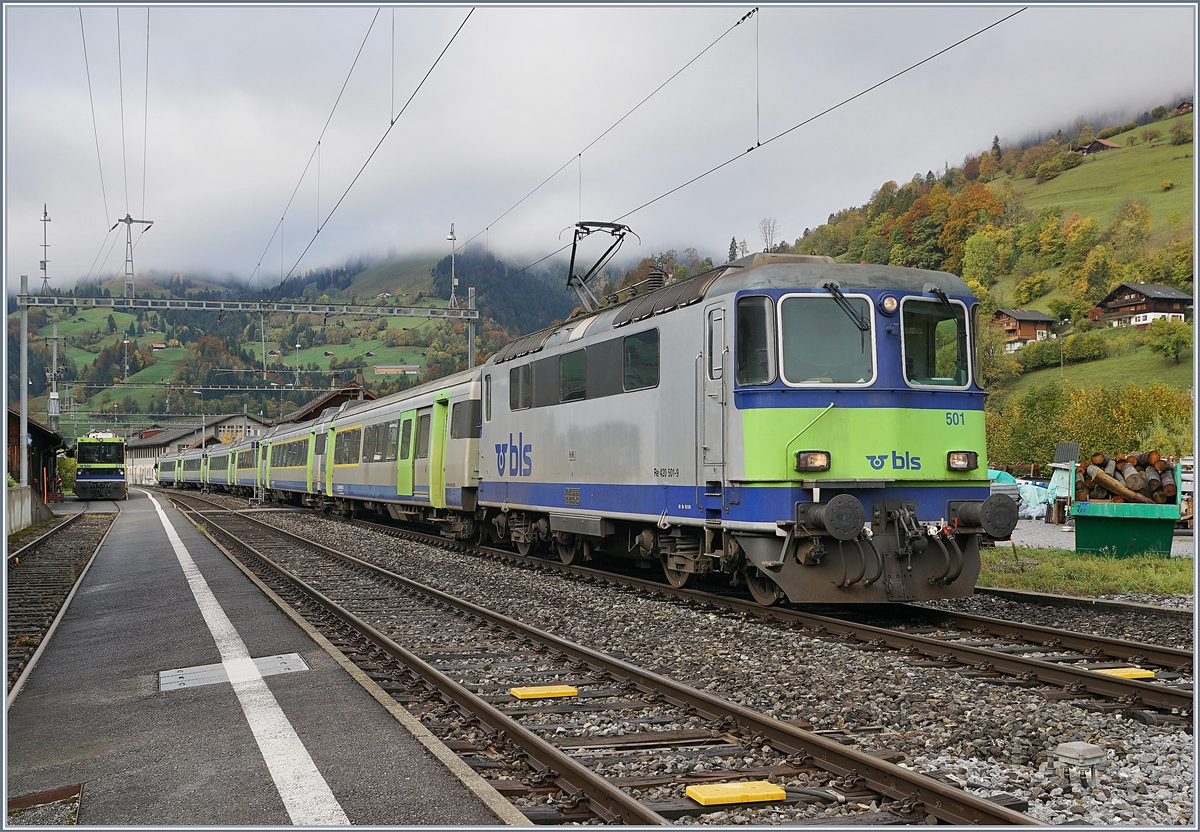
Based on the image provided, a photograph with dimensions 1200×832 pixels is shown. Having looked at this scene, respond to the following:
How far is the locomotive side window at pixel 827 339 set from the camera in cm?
1008

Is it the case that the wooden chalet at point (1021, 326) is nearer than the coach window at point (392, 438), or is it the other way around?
the coach window at point (392, 438)

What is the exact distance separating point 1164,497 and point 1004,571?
2.88 m

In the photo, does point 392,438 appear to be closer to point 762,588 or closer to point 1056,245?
point 762,588

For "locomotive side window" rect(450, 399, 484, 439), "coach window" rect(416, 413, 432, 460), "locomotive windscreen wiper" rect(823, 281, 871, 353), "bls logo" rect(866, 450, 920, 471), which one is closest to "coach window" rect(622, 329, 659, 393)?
"locomotive windscreen wiper" rect(823, 281, 871, 353)

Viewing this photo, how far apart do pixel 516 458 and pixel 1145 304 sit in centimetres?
9100

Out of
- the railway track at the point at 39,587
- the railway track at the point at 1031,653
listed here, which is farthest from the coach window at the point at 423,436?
the railway track at the point at 1031,653

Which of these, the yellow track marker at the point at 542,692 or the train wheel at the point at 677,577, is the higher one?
the train wheel at the point at 677,577

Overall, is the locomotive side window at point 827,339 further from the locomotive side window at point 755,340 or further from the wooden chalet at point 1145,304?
the wooden chalet at point 1145,304

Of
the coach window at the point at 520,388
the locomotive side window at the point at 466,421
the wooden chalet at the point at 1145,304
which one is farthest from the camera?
the wooden chalet at the point at 1145,304

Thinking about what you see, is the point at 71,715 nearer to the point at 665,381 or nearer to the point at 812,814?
the point at 812,814

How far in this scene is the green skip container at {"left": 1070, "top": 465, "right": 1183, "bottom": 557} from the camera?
48.1ft

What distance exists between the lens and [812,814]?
4.82m

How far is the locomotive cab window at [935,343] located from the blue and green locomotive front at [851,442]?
0.7 inches

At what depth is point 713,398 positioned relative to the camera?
10.5m
